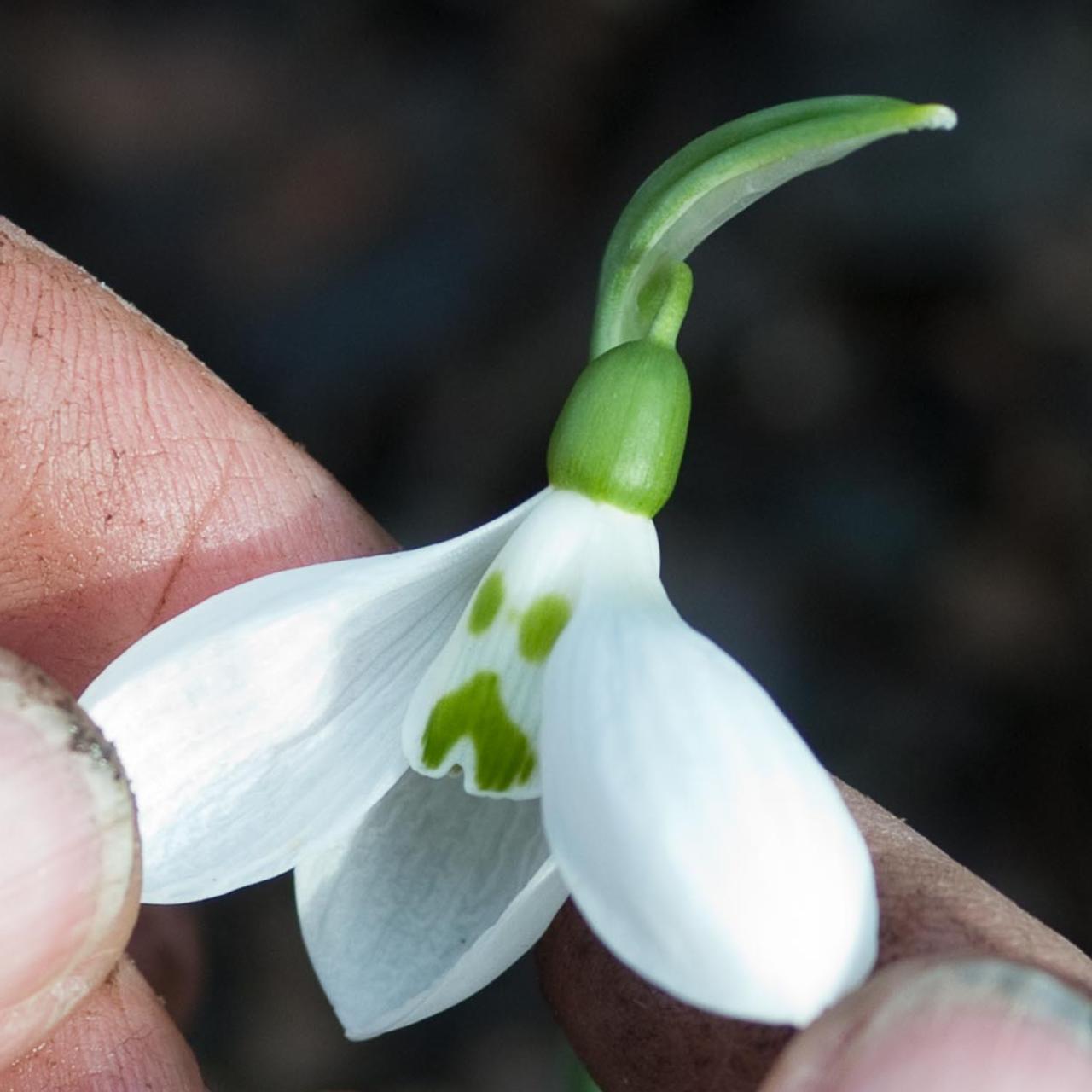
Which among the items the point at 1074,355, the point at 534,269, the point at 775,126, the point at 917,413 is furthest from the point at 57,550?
the point at 1074,355

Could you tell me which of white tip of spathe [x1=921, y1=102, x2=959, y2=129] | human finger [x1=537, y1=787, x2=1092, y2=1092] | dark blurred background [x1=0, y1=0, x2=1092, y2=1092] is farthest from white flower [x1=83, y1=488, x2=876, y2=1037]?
dark blurred background [x1=0, y1=0, x2=1092, y2=1092]

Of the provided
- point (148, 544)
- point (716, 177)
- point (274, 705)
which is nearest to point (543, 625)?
point (274, 705)

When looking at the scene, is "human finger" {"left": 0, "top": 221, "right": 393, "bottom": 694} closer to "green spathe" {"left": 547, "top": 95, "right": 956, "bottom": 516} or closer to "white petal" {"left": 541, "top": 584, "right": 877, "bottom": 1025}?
"green spathe" {"left": 547, "top": 95, "right": 956, "bottom": 516}

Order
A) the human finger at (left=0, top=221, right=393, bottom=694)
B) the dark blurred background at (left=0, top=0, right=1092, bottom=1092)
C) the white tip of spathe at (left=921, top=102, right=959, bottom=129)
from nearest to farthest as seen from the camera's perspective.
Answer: the white tip of spathe at (left=921, top=102, right=959, bottom=129), the human finger at (left=0, top=221, right=393, bottom=694), the dark blurred background at (left=0, top=0, right=1092, bottom=1092)

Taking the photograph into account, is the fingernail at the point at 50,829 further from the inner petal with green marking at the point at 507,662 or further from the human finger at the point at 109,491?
the human finger at the point at 109,491

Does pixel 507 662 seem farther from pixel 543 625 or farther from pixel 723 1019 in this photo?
pixel 723 1019
